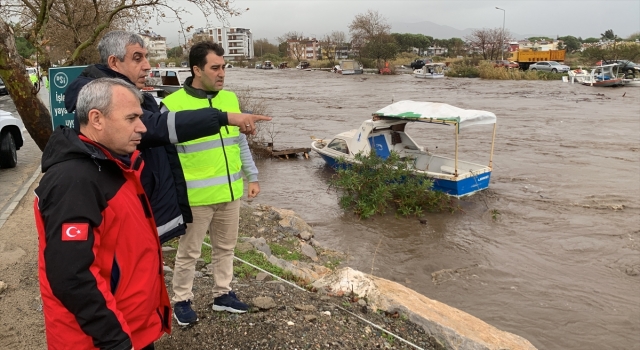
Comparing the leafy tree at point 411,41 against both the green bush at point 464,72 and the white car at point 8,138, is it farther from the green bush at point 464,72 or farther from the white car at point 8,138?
the white car at point 8,138

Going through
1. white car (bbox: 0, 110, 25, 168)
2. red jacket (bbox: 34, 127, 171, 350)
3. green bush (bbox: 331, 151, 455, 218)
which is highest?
red jacket (bbox: 34, 127, 171, 350)

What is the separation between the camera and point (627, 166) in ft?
50.1

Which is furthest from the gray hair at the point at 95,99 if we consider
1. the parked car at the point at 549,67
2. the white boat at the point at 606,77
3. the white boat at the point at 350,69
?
the white boat at the point at 350,69

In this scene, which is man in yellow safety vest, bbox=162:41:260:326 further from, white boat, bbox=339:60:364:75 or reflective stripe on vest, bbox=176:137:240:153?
white boat, bbox=339:60:364:75

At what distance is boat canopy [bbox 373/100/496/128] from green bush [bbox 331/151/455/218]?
1.15 m

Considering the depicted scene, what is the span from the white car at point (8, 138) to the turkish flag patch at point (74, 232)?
32.1 ft

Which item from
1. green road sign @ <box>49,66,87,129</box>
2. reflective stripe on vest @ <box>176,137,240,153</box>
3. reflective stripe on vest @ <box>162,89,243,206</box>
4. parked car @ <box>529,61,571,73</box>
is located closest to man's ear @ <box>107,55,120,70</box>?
reflective stripe on vest @ <box>162,89,243,206</box>

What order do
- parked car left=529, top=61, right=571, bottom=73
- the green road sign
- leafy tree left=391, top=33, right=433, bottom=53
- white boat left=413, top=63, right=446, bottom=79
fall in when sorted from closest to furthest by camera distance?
the green road sign
parked car left=529, top=61, right=571, bottom=73
white boat left=413, top=63, right=446, bottom=79
leafy tree left=391, top=33, right=433, bottom=53

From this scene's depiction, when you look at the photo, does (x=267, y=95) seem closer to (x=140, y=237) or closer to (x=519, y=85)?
(x=519, y=85)

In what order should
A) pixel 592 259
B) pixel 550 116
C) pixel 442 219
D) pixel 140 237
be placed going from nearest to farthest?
pixel 140 237 < pixel 592 259 < pixel 442 219 < pixel 550 116

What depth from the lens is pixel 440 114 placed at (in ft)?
37.2

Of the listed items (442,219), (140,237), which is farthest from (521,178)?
(140,237)

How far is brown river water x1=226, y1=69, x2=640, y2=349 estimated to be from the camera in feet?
23.2

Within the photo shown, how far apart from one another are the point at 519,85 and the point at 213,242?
140 ft
